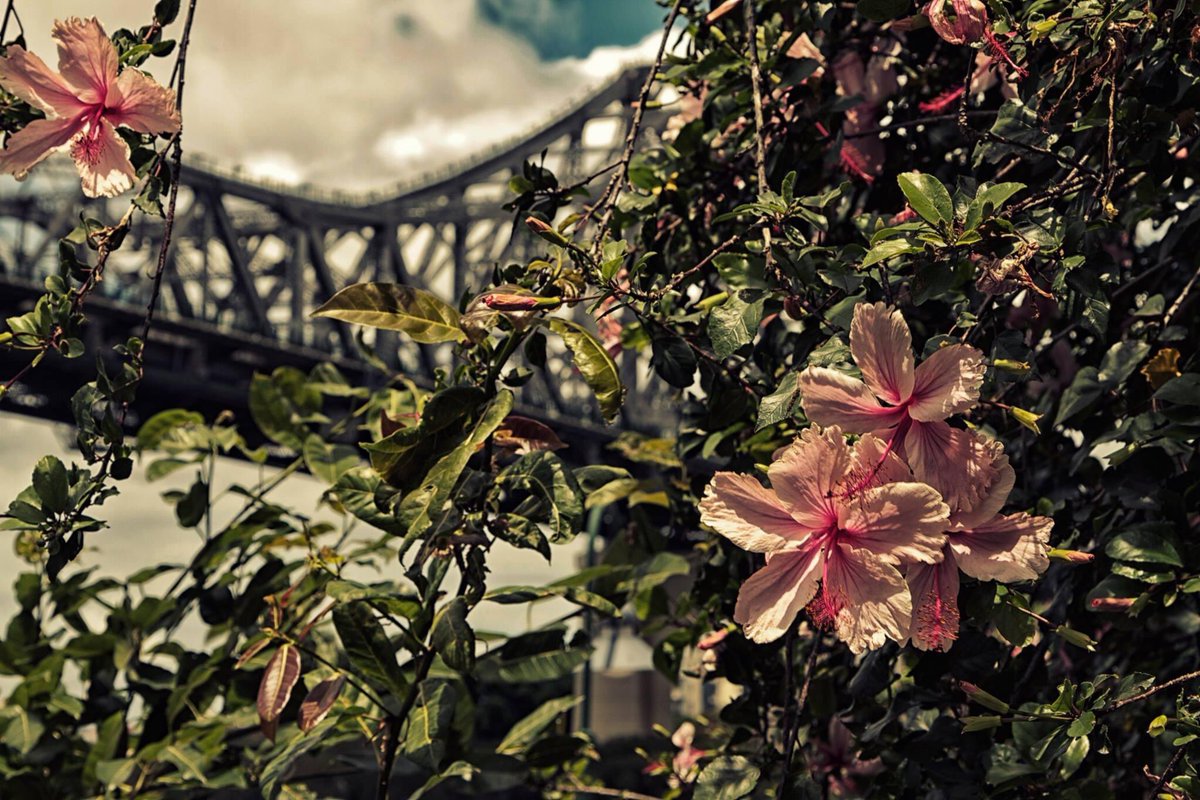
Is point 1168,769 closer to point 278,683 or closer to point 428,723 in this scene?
point 428,723

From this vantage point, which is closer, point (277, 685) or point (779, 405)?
point (779, 405)

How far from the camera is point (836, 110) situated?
1.12 metres

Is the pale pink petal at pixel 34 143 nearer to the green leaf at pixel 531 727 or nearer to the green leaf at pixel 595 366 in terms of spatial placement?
the green leaf at pixel 595 366

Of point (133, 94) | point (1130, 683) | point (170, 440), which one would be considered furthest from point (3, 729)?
point (1130, 683)

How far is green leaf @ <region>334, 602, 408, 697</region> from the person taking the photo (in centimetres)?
117

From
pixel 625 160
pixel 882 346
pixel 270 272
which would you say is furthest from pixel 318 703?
pixel 270 272

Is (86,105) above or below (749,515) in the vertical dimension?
above

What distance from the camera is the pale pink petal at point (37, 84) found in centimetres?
80

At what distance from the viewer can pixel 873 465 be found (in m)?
0.66

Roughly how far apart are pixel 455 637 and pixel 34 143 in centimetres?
46

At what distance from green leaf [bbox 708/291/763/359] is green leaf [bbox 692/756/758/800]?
13.0 inches

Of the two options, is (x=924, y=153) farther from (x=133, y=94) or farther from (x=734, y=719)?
(x=133, y=94)

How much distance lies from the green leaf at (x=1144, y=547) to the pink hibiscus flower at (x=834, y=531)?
1.05 ft

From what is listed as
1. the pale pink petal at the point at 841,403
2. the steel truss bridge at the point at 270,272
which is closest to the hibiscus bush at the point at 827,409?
the pale pink petal at the point at 841,403
